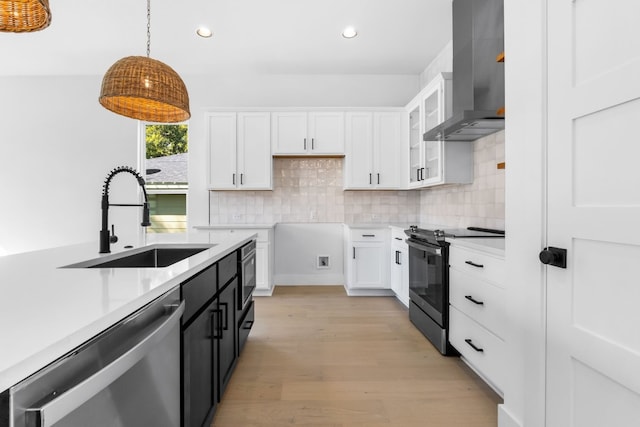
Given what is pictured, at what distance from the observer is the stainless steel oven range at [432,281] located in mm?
2455

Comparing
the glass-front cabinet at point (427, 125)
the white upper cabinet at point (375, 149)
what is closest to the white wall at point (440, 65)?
the glass-front cabinet at point (427, 125)

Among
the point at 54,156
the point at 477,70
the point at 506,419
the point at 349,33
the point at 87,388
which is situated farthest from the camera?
the point at 54,156

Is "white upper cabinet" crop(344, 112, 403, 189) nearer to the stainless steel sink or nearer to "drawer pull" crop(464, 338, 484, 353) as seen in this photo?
"drawer pull" crop(464, 338, 484, 353)

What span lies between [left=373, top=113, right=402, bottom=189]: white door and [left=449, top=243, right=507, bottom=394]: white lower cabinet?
6.69 feet

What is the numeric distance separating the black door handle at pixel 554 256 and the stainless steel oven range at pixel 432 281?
45.5 inches

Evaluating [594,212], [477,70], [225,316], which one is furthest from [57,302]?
[477,70]

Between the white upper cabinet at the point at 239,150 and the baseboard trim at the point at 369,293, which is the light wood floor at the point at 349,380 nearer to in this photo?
the baseboard trim at the point at 369,293

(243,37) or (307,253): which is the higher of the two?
(243,37)

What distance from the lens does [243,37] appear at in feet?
12.1

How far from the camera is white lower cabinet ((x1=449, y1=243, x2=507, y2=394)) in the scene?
5.96 ft

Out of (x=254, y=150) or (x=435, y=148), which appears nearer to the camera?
(x=435, y=148)

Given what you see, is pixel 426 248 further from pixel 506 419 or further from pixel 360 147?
pixel 360 147

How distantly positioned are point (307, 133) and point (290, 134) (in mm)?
222

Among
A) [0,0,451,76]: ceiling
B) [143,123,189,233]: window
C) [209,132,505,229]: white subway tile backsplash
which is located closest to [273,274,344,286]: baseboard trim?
[209,132,505,229]: white subway tile backsplash
